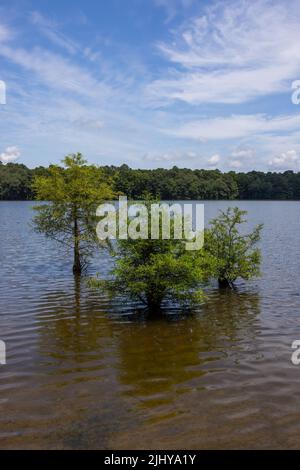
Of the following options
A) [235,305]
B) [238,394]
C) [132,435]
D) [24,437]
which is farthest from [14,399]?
[235,305]

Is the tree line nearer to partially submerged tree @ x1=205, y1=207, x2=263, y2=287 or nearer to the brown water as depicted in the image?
partially submerged tree @ x1=205, y1=207, x2=263, y2=287

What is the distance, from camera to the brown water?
9102mm

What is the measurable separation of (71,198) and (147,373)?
15.8 metres

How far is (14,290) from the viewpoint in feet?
73.8

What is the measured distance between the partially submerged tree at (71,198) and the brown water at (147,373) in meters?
5.69

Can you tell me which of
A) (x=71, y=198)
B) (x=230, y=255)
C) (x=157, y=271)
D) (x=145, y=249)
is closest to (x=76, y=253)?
(x=71, y=198)

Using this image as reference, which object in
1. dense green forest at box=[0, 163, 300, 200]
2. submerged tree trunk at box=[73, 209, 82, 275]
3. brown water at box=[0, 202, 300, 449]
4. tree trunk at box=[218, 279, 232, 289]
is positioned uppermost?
dense green forest at box=[0, 163, 300, 200]

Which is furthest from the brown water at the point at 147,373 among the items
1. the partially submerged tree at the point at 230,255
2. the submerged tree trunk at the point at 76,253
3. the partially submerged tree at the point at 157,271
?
the submerged tree trunk at the point at 76,253

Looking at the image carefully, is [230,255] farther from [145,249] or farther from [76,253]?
[76,253]

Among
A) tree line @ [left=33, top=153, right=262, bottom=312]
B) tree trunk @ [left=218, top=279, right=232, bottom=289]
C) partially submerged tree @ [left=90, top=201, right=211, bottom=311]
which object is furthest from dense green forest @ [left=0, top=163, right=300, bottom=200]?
partially submerged tree @ [left=90, top=201, right=211, bottom=311]

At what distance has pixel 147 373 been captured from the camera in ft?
40.1

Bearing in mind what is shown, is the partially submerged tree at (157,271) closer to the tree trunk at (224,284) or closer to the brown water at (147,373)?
the brown water at (147,373)

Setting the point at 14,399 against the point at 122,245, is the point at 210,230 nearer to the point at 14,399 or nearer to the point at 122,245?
the point at 122,245

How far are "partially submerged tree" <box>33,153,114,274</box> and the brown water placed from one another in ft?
18.7
